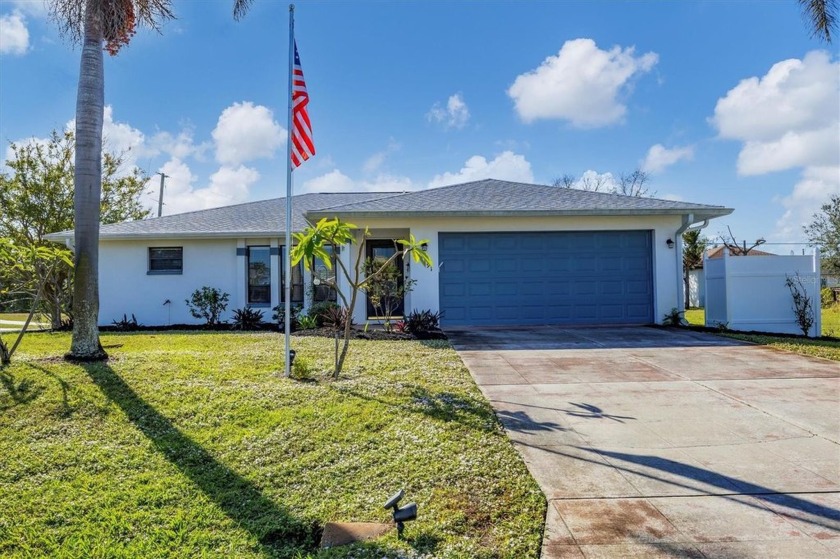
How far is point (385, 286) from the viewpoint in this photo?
11.0 m

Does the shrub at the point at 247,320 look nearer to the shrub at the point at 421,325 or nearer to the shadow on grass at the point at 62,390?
the shrub at the point at 421,325

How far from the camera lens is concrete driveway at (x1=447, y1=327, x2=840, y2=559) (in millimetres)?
2549

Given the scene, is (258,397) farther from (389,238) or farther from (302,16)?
(389,238)

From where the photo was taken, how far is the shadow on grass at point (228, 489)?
271 centimetres

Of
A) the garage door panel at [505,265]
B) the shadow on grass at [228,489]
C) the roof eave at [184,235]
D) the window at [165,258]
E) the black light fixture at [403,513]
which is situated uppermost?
the roof eave at [184,235]

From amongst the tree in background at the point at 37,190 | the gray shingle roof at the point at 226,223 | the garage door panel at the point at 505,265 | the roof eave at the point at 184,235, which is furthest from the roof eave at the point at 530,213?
the tree in background at the point at 37,190

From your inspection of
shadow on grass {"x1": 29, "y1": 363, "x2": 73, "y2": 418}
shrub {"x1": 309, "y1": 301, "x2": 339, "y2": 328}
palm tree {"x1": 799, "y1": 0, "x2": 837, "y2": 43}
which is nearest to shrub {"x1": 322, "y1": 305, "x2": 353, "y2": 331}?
shrub {"x1": 309, "y1": 301, "x2": 339, "y2": 328}

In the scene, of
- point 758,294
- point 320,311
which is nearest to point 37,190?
point 320,311

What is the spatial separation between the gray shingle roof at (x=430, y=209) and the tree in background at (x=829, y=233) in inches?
678

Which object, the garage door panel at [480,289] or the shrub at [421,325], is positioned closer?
the shrub at [421,325]

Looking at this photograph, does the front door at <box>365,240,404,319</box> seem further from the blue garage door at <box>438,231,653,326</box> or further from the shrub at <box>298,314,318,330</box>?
the shrub at <box>298,314,318,330</box>

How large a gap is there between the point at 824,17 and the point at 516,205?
22.4ft

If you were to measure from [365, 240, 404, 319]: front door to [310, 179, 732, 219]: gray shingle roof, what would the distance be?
136 cm

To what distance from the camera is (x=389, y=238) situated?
42.5 ft
